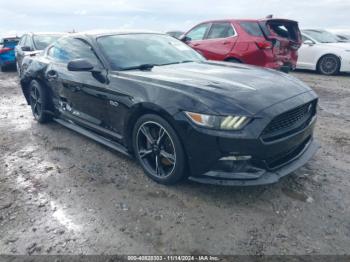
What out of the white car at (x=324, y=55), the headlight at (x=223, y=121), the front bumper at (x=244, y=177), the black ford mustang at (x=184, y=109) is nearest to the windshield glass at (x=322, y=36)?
the white car at (x=324, y=55)

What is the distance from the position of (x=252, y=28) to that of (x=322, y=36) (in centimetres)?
522

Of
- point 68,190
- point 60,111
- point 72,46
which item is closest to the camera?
point 68,190

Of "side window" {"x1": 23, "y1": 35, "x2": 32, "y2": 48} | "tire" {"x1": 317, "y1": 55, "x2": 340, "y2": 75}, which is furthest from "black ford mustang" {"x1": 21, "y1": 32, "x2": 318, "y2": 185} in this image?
"tire" {"x1": 317, "y1": 55, "x2": 340, "y2": 75}

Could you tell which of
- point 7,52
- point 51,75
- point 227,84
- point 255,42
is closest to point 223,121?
point 227,84

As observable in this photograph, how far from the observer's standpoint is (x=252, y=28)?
710 cm

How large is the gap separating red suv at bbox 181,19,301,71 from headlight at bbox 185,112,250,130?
4.72 metres

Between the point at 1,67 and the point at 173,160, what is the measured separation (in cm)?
1205

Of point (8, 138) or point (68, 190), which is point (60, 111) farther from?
point (68, 190)

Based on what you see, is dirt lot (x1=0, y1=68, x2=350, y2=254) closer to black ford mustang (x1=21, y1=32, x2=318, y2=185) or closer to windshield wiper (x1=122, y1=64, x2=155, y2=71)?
black ford mustang (x1=21, y1=32, x2=318, y2=185)

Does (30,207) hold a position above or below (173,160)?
below

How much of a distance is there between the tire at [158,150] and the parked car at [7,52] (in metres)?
11.1

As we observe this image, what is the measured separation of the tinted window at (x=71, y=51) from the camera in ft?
12.5

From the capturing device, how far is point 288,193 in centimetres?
305

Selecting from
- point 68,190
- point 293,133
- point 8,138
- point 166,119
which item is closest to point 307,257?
point 293,133
